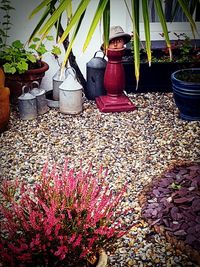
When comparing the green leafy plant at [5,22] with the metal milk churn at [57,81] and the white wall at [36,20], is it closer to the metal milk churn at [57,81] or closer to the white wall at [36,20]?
the white wall at [36,20]

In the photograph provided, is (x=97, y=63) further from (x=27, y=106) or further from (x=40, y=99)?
(x=27, y=106)

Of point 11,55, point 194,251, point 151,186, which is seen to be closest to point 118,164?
point 151,186

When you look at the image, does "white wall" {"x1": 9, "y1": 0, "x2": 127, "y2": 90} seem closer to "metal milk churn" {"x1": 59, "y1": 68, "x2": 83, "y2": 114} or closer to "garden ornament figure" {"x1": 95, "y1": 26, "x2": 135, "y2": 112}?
"garden ornament figure" {"x1": 95, "y1": 26, "x2": 135, "y2": 112}

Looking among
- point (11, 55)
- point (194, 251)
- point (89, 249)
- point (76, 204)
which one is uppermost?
point (11, 55)

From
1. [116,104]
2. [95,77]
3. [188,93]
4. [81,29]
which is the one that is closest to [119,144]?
[116,104]

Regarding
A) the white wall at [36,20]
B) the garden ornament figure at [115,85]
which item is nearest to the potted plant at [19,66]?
the white wall at [36,20]

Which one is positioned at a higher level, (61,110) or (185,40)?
(185,40)

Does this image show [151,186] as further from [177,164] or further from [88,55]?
[88,55]

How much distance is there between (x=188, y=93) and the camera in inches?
175

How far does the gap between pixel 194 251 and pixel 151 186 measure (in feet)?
2.78

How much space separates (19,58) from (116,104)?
1.28 meters

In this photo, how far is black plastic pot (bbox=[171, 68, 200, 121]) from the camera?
4.43m

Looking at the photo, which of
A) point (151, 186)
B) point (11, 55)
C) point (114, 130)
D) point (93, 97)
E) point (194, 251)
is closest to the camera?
point (194, 251)

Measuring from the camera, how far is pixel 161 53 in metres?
5.61
